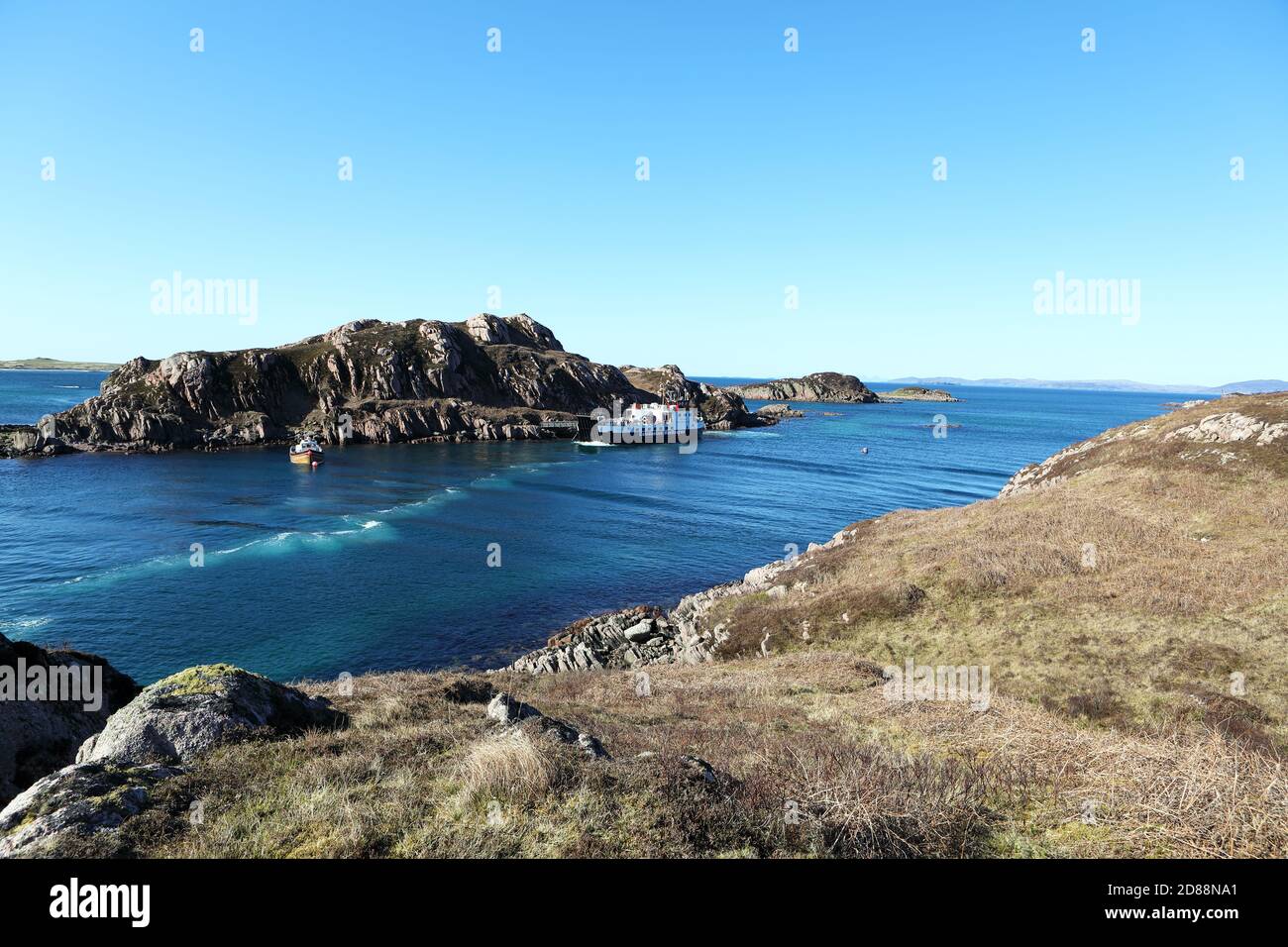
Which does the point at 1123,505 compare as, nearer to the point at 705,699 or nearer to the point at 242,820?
the point at 705,699

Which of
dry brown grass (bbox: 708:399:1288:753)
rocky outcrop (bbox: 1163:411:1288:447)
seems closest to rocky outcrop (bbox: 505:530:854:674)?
dry brown grass (bbox: 708:399:1288:753)

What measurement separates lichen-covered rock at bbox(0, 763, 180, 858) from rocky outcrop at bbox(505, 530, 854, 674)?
22.1m

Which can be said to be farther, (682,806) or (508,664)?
(508,664)

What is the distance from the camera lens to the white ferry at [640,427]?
13600 centimetres

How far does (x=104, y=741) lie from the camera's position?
9.41 meters

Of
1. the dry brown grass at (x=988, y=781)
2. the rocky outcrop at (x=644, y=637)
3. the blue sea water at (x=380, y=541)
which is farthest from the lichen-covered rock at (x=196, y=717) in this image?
the blue sea water at (x=380, y=541)

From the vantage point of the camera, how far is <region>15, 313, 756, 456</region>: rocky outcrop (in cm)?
10294

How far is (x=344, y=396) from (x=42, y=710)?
126602 mm

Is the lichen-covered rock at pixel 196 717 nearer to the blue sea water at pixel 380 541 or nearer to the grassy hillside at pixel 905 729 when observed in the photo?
the grassy hillside at pixel 905 729

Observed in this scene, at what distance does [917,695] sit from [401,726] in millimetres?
14891

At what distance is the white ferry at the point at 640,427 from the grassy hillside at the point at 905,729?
337 feet

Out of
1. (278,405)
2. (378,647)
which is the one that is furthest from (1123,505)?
(278,405)

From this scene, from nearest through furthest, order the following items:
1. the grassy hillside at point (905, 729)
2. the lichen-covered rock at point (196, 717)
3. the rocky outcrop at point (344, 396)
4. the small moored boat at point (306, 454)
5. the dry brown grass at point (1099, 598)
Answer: the grassy hillside at point (905, 729), the lichen-covered rock at point (196, 717), the dry brown grass at point (1099, 598), the small moored boat at point (306, 454), the rocky outcrop at point (344, 396)

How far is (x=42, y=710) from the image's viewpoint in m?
12.4
